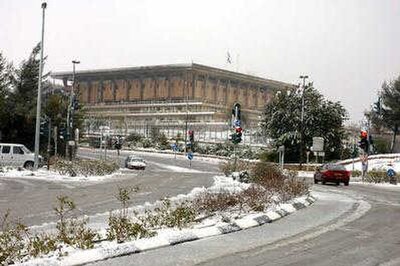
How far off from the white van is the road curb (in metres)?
30.0

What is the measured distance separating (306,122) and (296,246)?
68.3 metres

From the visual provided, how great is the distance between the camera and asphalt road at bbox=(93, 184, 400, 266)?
9.94 m

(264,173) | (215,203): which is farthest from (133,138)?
(215,203)

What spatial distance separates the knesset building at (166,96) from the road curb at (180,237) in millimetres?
106393

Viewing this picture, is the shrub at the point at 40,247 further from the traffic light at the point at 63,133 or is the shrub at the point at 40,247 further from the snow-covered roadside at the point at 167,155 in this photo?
the snow-covered roadside at the point at 167,155

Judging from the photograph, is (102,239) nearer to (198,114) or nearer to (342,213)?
(342,213)

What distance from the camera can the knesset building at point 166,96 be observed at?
442 ft

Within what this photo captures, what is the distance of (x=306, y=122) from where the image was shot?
79.0 meters

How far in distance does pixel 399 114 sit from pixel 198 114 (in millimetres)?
56160

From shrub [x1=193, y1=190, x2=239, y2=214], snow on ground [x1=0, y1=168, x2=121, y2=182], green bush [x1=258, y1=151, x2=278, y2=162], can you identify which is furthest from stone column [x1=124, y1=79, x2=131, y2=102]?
shrub [x1=193, y1=190, x2=239, y2=214]

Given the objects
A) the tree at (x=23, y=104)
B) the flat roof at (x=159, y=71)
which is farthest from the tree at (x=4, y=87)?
the flat roof at (x=159, y=71)

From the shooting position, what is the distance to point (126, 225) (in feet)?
36.5

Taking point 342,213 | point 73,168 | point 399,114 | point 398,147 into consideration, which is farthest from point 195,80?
point 342,213

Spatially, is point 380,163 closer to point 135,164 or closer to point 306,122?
point 306,122
